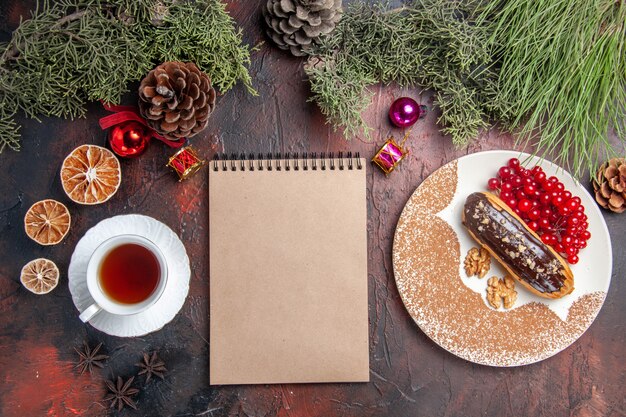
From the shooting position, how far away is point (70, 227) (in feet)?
3.66

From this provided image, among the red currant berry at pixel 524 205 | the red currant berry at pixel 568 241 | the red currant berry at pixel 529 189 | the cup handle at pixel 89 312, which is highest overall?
the red currant berry at pixel 529 189

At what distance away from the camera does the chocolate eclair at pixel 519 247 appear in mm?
1065

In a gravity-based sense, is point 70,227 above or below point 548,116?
below

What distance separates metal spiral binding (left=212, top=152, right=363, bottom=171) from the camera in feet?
3.69

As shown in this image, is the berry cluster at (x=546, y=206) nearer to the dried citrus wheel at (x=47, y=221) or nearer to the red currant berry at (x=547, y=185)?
the red currant berry at (x=547, y=185)

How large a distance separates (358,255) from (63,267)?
633 millimetres

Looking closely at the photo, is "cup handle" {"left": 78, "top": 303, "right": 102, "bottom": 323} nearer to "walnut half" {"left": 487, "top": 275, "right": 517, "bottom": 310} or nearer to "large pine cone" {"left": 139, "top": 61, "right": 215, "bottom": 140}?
"large pine cone" {"left": 139, "top": 61, "right": 215, "bottom": 140}

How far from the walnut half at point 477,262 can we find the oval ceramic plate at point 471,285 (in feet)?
0.05

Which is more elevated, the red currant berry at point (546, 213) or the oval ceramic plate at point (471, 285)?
the red currant berry at point (546, 213)

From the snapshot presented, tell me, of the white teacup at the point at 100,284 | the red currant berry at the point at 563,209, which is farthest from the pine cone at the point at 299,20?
the red currant berry at the point at 563,209

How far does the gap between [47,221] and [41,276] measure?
0.11 meters

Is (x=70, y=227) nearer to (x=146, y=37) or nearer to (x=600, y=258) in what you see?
(x=146, y=37)

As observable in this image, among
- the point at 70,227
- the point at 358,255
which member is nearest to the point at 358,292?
the point at 358,255

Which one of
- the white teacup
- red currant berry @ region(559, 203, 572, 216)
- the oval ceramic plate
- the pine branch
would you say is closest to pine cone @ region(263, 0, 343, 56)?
the pine branch
